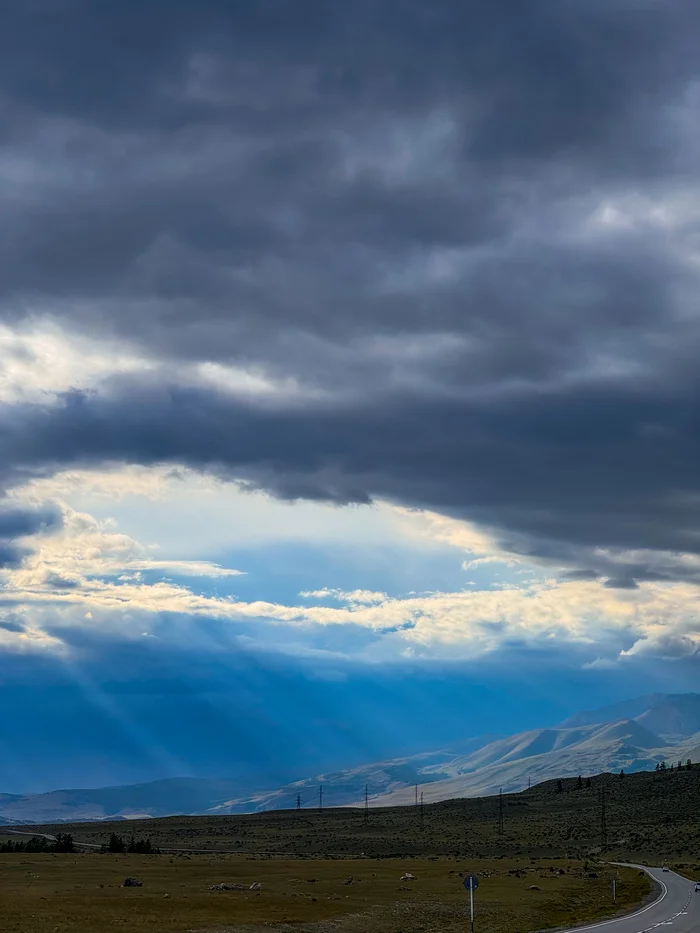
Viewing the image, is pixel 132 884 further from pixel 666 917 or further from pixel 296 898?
pixel 666 917

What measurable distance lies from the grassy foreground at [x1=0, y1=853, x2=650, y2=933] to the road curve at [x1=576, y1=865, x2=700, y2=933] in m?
2.41

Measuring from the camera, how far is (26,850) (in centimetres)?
15325

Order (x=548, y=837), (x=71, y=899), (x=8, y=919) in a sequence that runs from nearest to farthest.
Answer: (x=8, y=919)
(x=71, y=899)
(x=548, y=837)

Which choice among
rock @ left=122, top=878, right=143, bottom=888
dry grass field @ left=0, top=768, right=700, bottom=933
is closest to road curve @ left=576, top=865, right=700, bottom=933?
dry grass field @ left=0, top=768, right=700, bottom=933

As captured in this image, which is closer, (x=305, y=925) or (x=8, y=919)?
(x=8, y=919)

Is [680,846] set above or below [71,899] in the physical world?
below

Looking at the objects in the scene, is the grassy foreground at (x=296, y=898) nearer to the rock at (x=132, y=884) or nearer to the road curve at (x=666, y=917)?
the rock at (x=132, y=884)

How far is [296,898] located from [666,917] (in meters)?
28.6

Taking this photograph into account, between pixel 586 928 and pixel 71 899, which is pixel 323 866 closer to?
pixel 71 899

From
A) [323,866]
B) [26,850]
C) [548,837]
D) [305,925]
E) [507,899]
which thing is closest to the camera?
[305,925]

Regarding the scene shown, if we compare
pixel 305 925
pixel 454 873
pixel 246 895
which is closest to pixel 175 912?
pixel 305 925

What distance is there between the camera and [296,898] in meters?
79.4

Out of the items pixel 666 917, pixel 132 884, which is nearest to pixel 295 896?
pixel 132 884

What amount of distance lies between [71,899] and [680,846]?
13005 cm
